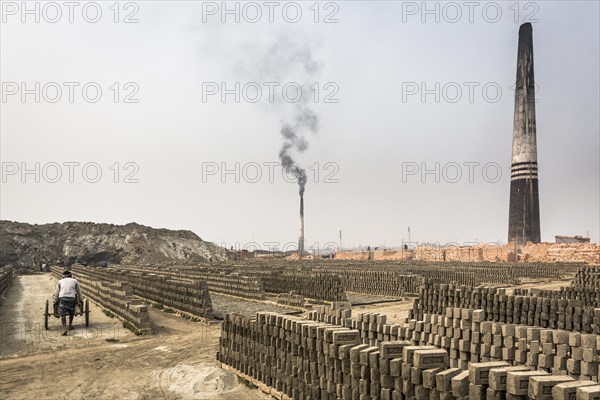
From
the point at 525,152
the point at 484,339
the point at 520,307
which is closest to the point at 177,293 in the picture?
the point at 520,307

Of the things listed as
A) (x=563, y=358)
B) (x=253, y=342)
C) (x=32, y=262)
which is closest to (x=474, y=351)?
(x=563, y=358)

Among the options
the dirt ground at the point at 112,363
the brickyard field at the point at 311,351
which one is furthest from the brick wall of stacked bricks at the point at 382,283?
the dirt ground at the point at 112,363

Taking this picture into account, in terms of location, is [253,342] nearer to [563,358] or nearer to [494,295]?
[563,358]

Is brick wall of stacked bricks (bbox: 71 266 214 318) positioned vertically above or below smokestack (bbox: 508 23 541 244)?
below

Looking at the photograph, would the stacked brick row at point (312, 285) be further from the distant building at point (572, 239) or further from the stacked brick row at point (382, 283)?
the distant building at point (572, 239)

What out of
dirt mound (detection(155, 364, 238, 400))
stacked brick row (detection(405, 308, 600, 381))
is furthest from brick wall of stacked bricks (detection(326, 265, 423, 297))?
dirt mound (detection(155, 364, 238, 400))

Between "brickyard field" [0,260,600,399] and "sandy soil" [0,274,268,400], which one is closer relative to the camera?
"brickyard field" [0,260,600,399]

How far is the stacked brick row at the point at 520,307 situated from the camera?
13.4m

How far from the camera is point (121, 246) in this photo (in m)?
74.7

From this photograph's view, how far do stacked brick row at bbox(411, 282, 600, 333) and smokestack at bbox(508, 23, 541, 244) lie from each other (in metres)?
43.8

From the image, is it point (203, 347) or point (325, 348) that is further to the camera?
point (203, 347)

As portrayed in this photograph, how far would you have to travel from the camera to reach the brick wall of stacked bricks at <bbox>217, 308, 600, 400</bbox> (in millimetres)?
5238

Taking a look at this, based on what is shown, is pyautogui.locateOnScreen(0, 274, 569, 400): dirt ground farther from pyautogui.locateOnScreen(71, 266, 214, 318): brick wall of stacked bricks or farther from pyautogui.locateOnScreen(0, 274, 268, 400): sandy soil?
pyautogui.locateOnScreen(71, 266, 214, 318): brick wall of stacked bricks

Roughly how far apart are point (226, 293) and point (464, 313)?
1919 cm
